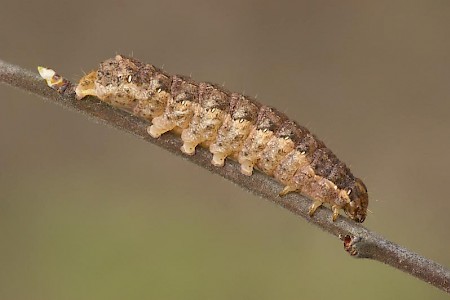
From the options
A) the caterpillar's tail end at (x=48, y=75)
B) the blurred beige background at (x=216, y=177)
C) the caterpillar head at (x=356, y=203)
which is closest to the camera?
the caterpillar's tail end at (x=48, y=75)

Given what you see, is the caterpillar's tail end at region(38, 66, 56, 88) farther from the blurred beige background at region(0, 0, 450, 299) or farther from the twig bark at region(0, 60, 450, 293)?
the blurred beige background at region(0, 0, 450, 299)

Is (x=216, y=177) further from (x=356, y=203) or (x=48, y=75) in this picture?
(x=48, y=75)

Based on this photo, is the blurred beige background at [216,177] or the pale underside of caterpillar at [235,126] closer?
the pale underside of caterpillar at [235,126]

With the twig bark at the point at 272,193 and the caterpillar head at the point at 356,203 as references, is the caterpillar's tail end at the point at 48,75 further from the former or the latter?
the caterpillar head at the point at 356,203

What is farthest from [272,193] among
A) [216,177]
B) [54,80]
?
[216,177]

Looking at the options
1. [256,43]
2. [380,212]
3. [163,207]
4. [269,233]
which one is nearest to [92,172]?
[163,207]

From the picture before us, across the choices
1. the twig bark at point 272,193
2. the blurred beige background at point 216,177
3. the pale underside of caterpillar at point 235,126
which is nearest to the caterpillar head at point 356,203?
the pale underside of caterpillar at point 235,126

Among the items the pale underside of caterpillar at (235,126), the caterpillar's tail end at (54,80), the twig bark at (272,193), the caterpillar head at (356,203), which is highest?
the pale underside of caterpillar at (235,126)

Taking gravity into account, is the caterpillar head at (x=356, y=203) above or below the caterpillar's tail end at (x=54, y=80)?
above
